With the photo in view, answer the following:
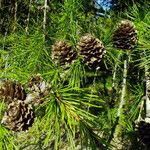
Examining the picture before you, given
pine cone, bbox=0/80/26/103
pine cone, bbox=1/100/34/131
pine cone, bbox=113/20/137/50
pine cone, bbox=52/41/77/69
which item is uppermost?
pine cone, bbox=113/20/137/50

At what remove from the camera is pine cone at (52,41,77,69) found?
1547mm

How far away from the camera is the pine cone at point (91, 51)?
149cm

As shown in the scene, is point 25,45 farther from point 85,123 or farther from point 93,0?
point 85,123

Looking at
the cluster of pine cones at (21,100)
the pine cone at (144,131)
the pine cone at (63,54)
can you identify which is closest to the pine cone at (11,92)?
the cluster of pine cones at (21,100)

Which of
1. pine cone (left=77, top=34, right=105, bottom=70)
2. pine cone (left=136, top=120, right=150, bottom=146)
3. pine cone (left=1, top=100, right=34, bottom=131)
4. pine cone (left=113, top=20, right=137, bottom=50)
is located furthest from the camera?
pine cone (left=136, top=120, right=150, bottom=146)

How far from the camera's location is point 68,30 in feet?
7.30

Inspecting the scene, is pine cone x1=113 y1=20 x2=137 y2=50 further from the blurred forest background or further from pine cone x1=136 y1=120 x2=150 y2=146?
pine cone x1=136 y1=120 x2=150 y2=146

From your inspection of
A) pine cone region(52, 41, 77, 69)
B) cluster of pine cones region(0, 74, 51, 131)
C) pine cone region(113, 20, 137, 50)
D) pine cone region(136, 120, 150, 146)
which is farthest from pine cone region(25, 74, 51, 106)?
pine cone region(136, 120, 150, 146)

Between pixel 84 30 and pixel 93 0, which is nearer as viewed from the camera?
pixel 84 30

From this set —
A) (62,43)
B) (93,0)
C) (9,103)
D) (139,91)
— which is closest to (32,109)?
(9,103)

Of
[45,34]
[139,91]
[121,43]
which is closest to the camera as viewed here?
[121,43]

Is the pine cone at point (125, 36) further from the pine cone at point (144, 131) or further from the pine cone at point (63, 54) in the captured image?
the pine cone at point (144, 131)

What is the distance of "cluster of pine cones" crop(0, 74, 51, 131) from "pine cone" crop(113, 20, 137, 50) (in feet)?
1.72

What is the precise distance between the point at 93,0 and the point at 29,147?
5.91 ft
